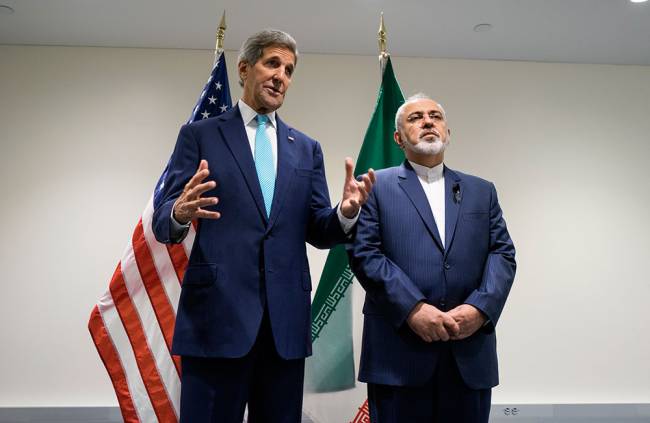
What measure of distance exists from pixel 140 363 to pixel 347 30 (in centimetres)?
256

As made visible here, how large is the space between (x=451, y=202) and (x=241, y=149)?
75cm

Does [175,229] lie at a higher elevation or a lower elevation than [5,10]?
lower

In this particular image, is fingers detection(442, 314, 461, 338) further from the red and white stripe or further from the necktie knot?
the red and white stripe

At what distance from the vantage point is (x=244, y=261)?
1.36 meters

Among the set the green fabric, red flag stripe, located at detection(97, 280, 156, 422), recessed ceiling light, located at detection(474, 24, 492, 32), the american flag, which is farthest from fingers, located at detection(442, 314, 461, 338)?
recessed ceiling light, located at detection(474, 24, 492, 32)

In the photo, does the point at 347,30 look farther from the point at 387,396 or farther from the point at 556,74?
the point at 387,396

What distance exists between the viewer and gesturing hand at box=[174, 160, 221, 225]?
123 cm

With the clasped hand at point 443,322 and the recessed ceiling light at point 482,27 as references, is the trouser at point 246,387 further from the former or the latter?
the recessed ceiling light at point 482,27

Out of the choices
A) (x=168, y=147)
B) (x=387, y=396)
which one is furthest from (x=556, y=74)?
(x=387, y=396)

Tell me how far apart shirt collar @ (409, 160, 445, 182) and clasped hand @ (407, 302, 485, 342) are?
1.76ft

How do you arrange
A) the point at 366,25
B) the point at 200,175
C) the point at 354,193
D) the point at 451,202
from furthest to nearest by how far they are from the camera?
the point at 366,25
the point at 451,202
the point at 354,193
the point at 200,175

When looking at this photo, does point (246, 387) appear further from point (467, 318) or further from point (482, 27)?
point (482, 27)

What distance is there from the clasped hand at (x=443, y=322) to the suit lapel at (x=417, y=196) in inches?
8.6

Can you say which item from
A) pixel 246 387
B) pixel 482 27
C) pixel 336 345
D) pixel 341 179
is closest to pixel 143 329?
pixel 336 345
